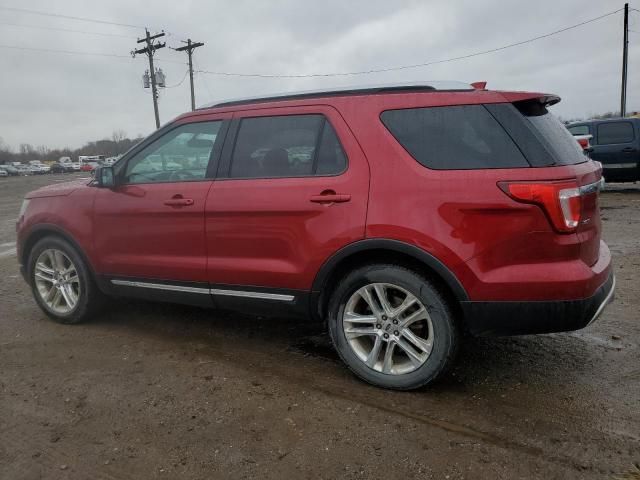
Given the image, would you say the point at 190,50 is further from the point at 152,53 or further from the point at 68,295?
the point at 68,295

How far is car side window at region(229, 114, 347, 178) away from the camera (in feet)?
10.6

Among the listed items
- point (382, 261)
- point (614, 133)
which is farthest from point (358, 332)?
point (614, 133)

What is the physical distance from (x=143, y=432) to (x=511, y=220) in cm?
222

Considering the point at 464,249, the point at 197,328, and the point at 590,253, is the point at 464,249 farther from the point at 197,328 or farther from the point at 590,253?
the point at 197,328

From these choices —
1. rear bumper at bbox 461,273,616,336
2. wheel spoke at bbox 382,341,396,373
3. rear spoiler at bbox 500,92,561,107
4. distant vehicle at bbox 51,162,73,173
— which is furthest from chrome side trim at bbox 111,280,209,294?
distant vehicle at bbox 51,162,73,173

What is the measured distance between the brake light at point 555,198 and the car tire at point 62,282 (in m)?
3.43

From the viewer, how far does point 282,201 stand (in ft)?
10.7

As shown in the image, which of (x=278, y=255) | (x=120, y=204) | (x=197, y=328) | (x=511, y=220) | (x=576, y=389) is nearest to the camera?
(x=511, y=220)

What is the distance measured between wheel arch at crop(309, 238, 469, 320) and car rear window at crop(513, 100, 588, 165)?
828mm

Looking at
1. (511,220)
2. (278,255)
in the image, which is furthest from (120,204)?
(511,220)

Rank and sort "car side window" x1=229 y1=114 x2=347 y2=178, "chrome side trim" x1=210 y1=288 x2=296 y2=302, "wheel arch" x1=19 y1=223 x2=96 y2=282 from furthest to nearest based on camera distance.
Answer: "wheel arch" x1=19 y1=223 x2=96 y2=282
"chrome side trim" x1=210 y1=288 x2=296 y2=302
"car side window" x1=229 y1=114 x2=347 y2=178

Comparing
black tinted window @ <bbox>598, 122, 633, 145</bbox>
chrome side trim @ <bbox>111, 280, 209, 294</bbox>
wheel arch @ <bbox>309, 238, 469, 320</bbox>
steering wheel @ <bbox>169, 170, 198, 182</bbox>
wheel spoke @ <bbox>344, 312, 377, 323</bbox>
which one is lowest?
wheel spoke @ <bbox>344, 312, 377, 323</bbox>

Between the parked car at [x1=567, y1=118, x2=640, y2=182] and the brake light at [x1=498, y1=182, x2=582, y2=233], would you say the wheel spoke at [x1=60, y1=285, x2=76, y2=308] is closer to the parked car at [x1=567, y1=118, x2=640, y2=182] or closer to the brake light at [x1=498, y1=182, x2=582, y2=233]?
the brake light at [x1=498, y1=182, x2=582, y2=233]

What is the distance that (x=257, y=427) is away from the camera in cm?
276
